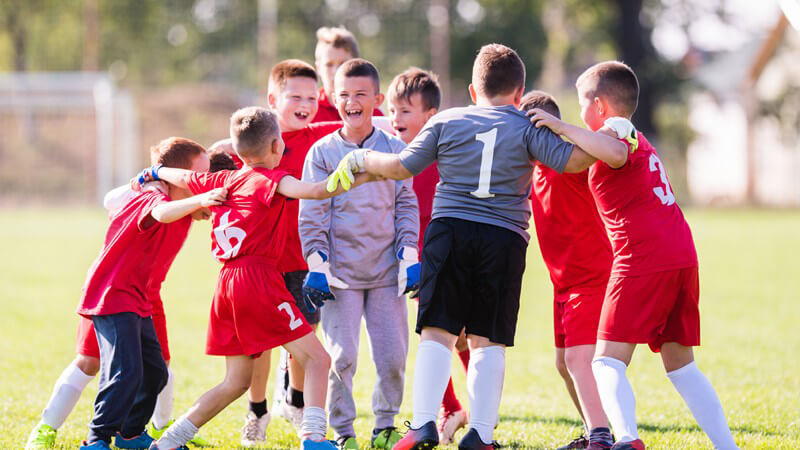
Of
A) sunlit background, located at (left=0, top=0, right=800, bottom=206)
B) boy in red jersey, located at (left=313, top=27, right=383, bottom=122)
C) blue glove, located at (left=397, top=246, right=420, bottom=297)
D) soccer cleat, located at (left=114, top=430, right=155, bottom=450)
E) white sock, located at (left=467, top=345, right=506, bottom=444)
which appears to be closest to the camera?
white sock, located at (left=467, top=345, right=506, bottom=444)

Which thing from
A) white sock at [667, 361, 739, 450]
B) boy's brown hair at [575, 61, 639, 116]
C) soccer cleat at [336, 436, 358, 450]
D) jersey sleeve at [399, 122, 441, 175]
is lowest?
soccer cleat at [336, 436, 358, 450]

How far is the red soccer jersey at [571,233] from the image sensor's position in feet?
→ 16.3

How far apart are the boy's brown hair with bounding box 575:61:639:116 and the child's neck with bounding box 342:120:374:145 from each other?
1.13m

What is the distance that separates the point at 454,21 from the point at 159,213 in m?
39.6

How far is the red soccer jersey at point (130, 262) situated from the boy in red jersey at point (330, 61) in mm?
1605

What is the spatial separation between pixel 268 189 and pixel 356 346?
998 mm

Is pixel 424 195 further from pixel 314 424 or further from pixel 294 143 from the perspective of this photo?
pixel 314 424

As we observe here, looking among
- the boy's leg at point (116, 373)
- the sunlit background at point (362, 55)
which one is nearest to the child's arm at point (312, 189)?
the boy's leg at point (116, 373)

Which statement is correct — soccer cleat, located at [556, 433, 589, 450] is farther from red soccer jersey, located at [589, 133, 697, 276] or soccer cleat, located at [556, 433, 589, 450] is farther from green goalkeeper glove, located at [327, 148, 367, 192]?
green goalkeeper glove, located at [327, 148, 367, 192]

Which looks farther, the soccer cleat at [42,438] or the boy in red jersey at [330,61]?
the boy in red jersey at [330,61]

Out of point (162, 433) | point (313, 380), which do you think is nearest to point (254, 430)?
point (162, 433)

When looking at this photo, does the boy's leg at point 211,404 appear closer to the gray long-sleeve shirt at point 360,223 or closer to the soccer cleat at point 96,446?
the soccer cleat at point 96,446

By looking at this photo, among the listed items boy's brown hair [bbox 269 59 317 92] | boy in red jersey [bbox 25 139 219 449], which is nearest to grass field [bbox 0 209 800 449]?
boy in red jersey [bbox 25 139 219 449]

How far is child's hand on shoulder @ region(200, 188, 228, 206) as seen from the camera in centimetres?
463
